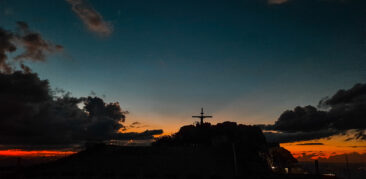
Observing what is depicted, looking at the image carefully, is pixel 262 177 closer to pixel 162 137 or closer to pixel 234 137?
pixel 234 137

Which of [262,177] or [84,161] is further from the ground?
[84,161]

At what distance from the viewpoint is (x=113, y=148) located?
34.9 meters

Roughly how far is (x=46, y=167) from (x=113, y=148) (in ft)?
26.1

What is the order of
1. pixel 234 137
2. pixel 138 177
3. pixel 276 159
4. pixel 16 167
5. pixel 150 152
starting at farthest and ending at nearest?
pixel 234 137 < pixel 276 159 < pixel 150 152 < pixel 138 177 < pixel 16 167

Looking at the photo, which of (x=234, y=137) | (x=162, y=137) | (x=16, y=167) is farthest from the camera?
(x=162, y=137)

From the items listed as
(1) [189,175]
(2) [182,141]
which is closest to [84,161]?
(1) [189,175]

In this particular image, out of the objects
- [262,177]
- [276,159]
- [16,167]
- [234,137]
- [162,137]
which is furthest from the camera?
[162,137]

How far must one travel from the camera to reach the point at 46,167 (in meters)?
29.8

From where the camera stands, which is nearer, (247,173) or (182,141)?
(247,173)

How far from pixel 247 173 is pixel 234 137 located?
4999 cm

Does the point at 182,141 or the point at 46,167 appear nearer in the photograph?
the point at 46,167

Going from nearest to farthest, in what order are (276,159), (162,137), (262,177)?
(262,177) < (276,159) < (162,137)

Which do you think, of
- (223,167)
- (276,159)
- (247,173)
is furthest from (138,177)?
(276,159)

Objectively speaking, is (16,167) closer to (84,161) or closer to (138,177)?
(84,161)
